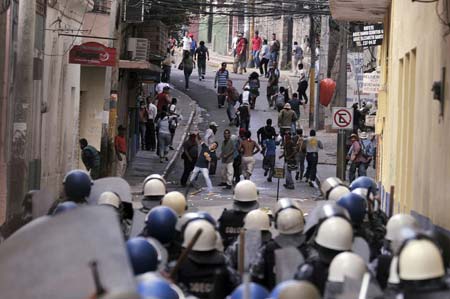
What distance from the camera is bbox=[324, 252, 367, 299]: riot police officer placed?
6895mm

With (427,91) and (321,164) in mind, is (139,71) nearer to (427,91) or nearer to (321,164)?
(321,164)

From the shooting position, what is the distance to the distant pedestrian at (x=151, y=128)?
3653cm

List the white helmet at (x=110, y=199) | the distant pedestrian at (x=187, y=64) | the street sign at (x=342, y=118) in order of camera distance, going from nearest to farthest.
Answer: the white helmet at (x=110, y=199), the street sign at (x=342, y=118), the distant pedestrian at (x=187, y=64)

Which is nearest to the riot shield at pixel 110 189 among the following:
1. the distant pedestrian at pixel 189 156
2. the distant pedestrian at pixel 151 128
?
the distant pedestrian at pixel 189 156

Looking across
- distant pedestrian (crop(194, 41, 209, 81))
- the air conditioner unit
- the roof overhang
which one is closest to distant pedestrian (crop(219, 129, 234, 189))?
the roof overhang

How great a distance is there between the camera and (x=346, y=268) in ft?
23.0

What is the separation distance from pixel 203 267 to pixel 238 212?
3.38 meters

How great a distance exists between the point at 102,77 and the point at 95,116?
1107mm

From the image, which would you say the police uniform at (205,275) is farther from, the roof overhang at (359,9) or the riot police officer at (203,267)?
the roof overhang at (359,9)

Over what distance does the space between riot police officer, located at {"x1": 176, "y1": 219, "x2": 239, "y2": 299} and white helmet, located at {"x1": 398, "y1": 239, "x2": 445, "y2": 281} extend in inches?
77.4

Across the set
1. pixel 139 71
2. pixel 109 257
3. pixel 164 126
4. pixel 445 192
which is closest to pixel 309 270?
pixel 109 257

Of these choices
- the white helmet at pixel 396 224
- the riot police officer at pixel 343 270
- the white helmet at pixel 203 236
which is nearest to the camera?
the riot police officer at pixel 343 270

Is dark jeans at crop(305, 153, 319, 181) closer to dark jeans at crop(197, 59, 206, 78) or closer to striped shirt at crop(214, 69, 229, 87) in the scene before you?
striped shirt at crop(214, 69, 229, 87)

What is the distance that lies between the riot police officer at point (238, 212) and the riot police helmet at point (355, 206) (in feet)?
4.01
